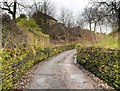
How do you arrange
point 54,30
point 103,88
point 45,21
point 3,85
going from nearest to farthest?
point 3,85 < point 103,88 < point 45,21 < point 54,30

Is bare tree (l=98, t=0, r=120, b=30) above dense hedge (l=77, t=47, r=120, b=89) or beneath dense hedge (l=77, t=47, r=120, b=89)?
above

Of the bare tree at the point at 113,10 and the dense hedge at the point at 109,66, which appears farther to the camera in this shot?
the bare tree at the point at 113,10

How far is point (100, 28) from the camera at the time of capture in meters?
32.8

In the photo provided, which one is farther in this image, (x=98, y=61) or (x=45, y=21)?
(x=45, y=21)

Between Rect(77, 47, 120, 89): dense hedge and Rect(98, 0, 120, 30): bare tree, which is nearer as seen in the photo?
Rect(77, 47, 120, 89): dense hedge

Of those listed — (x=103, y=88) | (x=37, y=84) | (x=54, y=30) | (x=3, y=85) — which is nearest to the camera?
(x=3, y=85)

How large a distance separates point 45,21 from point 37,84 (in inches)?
1527

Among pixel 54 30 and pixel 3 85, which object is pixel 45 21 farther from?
pixel 3 85

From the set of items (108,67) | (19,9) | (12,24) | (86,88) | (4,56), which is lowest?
(86,88)

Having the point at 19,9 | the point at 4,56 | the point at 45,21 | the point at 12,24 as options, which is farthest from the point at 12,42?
the point at 45,21

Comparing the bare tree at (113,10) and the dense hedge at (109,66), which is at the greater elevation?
the bare tree at (113,10)

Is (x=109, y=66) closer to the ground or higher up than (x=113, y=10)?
closer to the ground

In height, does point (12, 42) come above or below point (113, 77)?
above

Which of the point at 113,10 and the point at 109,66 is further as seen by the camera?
the point at 113,10
